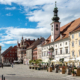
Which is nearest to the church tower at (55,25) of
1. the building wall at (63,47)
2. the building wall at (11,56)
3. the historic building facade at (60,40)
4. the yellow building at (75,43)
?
the historic building facade at (60,40)

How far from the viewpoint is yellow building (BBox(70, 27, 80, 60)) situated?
124 feet

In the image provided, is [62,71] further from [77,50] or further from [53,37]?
[53,37]

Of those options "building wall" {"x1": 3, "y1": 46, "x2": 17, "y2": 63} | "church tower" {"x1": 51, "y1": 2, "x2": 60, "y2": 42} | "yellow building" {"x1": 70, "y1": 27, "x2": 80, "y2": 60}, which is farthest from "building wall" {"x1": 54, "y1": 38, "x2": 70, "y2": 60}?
"building wall" {"x1": 3, "y1": 46, "x2": 17, "y2": 63}

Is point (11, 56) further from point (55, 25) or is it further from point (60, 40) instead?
point (60, 40)

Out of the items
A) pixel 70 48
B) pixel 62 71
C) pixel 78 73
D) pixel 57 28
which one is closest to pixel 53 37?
pixel 57 28

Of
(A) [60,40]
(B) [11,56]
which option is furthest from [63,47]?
(B) [11,56]

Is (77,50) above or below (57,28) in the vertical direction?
below

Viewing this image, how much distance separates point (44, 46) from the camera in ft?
202

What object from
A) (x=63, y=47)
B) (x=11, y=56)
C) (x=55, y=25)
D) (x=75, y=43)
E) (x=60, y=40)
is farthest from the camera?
(x=11, y=56)

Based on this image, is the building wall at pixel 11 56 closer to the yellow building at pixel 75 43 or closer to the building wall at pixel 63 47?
the building wall at pixel 63 47

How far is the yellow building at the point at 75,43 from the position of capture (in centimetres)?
3769

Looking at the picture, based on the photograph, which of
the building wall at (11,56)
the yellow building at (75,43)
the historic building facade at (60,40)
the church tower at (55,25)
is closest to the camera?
the yellow building at (75,43)

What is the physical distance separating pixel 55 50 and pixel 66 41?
8.67 metres

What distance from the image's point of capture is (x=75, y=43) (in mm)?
38781
